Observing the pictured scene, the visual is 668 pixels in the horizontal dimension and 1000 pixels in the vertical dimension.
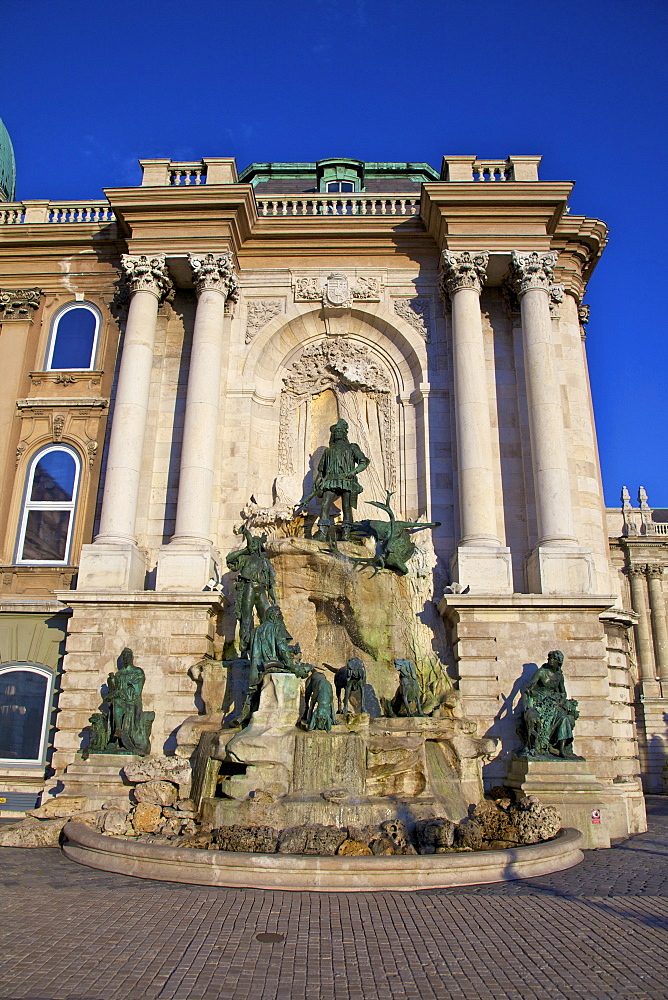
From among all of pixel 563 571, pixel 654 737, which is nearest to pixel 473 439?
pixel 563 571


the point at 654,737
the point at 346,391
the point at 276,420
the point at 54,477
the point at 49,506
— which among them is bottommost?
the point at 654,737

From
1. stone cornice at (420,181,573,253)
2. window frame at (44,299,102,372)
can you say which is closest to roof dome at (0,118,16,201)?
window frame at (44,299,102,372)

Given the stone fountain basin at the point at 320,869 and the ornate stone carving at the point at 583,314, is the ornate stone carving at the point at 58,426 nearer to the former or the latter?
the stone fountain basin at the point at 320,869

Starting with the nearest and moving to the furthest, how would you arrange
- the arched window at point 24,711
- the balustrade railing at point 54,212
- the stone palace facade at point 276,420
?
1. the stone palace facade at point 276,420
2. the arched window at point 24,711
3. the balustrade railing at point 54,212

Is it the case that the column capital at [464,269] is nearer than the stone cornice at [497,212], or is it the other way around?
the column capital at [464,269]

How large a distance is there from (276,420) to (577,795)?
12.2 m

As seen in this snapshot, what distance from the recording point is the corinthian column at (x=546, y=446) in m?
16.1

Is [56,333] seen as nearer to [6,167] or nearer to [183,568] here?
[183,568]

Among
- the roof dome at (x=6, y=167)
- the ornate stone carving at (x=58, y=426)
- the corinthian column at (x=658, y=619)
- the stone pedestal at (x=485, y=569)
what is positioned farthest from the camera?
the corinthian column at (x=658, y=619)

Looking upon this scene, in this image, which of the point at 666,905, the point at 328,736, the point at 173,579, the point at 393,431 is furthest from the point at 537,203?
the point at 666,905

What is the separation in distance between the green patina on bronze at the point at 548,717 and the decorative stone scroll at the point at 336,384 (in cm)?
785

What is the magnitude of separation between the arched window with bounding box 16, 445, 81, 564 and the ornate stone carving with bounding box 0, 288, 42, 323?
4404 mm

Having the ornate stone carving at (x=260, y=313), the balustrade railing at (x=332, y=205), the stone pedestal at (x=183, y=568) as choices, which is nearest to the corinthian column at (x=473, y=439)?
the balustrade railing at (x=332, y=205)

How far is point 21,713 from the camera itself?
56.7 feet
